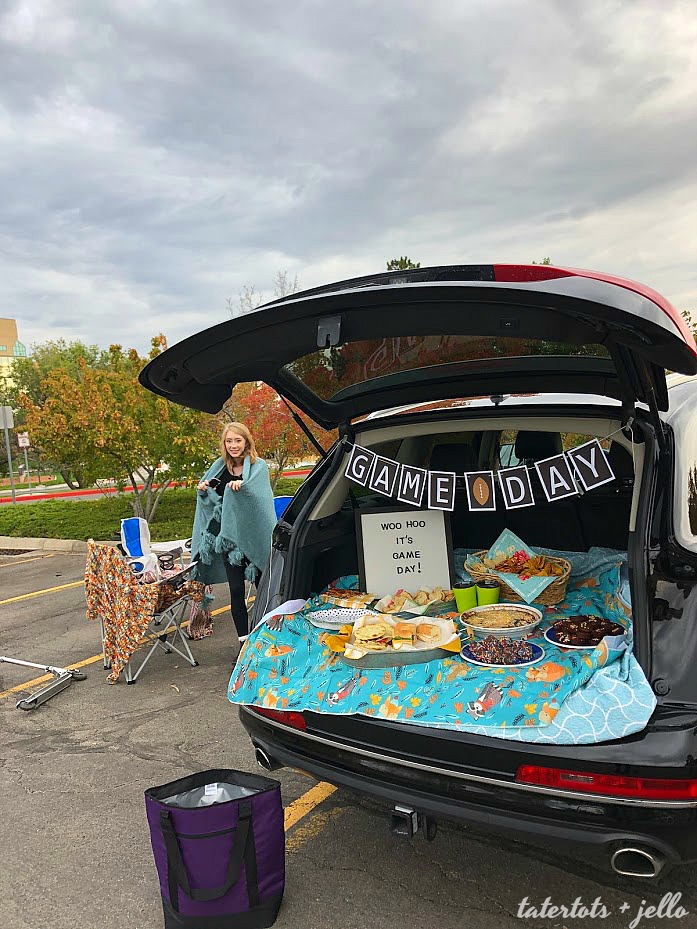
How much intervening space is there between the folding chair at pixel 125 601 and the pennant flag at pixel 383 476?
2129 millimetres

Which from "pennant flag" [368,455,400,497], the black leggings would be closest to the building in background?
the black leggings

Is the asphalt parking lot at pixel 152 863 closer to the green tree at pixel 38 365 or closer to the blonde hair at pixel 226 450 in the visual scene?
the blonde hair at pixel 226 450

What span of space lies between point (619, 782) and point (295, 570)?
1.61m

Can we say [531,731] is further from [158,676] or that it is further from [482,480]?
[158,676]

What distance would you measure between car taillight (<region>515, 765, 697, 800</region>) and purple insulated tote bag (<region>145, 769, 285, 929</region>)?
0.92m

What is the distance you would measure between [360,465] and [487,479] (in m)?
0.58

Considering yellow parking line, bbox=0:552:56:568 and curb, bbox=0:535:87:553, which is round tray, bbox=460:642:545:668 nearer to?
yellow parking line, bbox=0:552:56:568

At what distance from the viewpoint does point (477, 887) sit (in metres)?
2.51

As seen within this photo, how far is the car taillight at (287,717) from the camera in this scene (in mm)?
2504

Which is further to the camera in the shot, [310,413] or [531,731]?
[310,413]

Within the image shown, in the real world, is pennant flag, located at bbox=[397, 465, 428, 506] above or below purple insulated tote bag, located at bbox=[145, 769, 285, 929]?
above

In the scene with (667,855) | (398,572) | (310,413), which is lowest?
(667,855)

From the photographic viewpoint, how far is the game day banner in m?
3.04

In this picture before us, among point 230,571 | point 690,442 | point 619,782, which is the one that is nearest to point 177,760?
point 230,571
